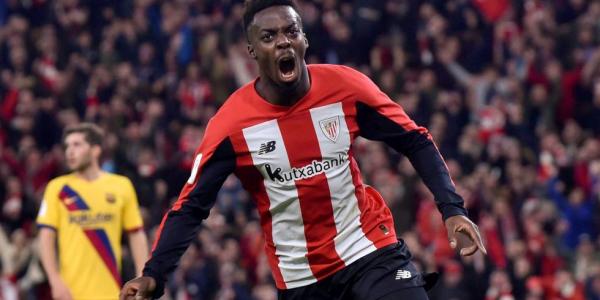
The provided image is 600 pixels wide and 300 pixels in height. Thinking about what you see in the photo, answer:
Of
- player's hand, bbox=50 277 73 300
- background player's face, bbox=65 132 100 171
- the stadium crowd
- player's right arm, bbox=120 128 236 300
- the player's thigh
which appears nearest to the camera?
player's right arm, bbox=120 128 236 300

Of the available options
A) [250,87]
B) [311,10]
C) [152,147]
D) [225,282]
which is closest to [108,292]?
[250,87]

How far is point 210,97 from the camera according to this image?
818 inches

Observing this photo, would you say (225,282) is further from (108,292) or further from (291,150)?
(291,150)

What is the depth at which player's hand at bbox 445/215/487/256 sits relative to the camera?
6418mm

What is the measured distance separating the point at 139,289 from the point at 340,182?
1.16 metres

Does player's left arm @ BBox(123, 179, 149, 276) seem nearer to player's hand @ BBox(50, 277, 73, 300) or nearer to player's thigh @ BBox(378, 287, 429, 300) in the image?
player's hand @ BBox(50, 277, 73, 300)

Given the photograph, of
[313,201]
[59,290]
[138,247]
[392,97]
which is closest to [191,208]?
[313,201]

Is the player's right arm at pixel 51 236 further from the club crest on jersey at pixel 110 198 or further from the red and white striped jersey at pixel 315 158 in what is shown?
the red and white striped jersey at pixel 315 158

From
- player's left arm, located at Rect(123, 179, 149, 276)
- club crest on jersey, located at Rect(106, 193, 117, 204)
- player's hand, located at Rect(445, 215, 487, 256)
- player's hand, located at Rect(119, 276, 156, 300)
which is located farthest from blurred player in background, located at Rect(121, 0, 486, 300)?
club crest on jersey, located at Rect(106, 193, 117, 204)

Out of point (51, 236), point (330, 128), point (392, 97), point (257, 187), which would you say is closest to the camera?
point (330, 128)

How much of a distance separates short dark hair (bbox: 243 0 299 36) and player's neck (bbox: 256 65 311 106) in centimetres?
30

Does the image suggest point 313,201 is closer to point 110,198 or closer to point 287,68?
point 287,68

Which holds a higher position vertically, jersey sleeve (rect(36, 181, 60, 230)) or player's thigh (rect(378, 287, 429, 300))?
jersey sleeve (rect(36, 181, 60, 230))

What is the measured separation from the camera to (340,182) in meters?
7.01
